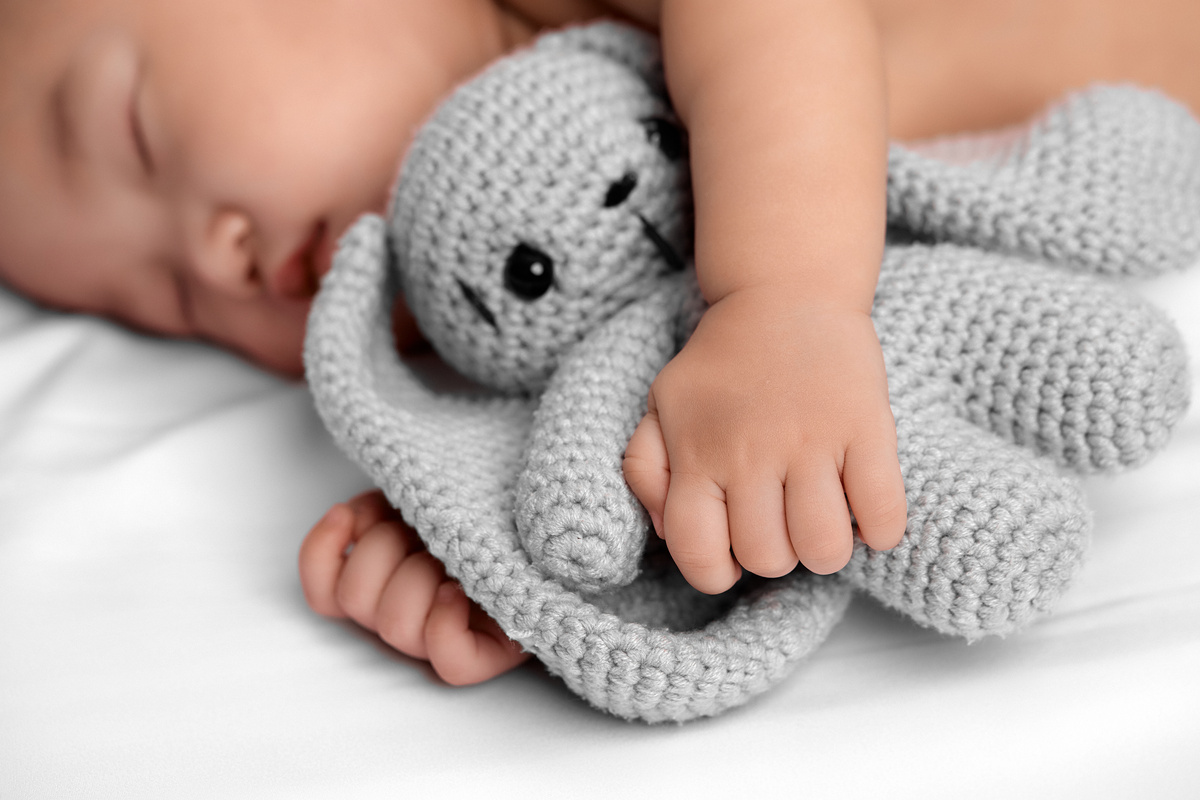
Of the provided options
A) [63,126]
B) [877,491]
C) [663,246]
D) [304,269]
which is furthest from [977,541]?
[63,126]

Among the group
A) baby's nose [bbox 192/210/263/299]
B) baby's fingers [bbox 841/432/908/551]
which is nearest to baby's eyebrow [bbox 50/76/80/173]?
baby's nose [bbox 192/210/263/299]

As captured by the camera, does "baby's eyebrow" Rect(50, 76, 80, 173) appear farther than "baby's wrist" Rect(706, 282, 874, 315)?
Yes

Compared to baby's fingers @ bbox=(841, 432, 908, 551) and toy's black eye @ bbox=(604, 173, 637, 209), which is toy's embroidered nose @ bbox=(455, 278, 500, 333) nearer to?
toy's black eye @ bbox=(604, 173, 637, 209)

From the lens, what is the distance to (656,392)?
56 centimetres

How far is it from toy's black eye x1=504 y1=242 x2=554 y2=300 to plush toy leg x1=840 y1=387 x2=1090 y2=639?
11.0 inches

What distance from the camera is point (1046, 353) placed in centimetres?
57

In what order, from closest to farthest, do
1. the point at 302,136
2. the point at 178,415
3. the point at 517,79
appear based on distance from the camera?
the point at 517,79 → the point at 302,136 → the point at 178,415

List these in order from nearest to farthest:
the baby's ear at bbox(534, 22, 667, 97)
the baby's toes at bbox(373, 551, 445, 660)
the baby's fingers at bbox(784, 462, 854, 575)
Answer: the baby's fingers at bbox(784, 462, 854, 575) < the baby's toes at bbox(373, 551, 445, 660) < the baby's ear at bbox(534, 22, 667, 97)

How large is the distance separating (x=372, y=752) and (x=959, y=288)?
0.48 m

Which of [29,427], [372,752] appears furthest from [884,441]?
[29,427]

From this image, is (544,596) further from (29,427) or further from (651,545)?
(29,427)

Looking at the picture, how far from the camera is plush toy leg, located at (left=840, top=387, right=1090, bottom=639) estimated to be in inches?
19.5

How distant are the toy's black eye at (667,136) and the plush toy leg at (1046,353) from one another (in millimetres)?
196

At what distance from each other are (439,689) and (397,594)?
70 millimetres
